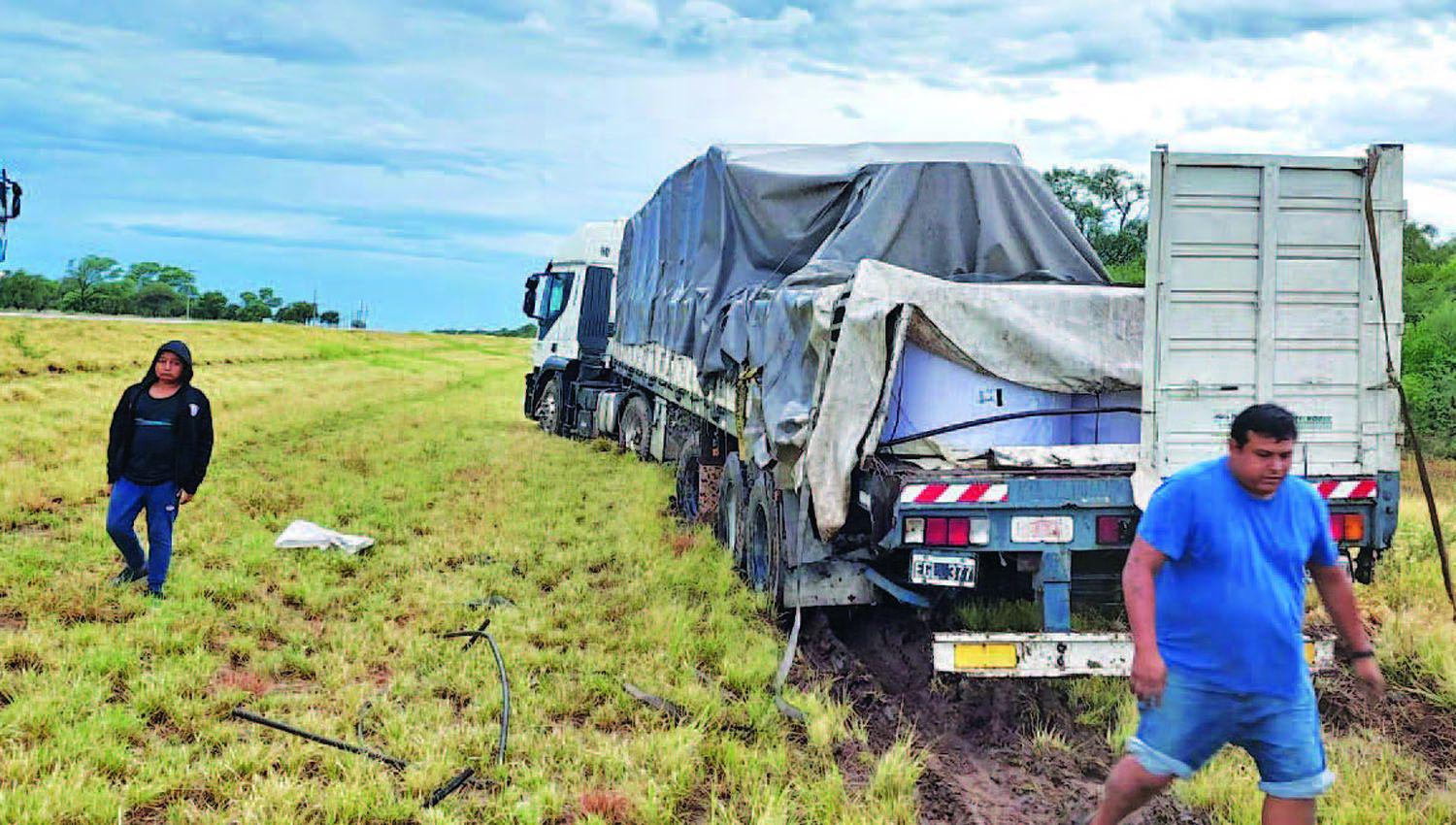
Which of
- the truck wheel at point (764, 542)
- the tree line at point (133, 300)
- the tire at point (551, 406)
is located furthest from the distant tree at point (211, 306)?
the truck wheel at point (764, 542)

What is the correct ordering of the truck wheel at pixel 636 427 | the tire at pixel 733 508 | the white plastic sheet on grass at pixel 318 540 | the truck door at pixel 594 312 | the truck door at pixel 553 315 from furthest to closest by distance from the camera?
the truck door at pixel 553 315
the truck door at pixel 594 312
the truck wheel at pixel 636 427
the white plastic sheet on grass at pixel 318 540
the tire at pixel 733 508

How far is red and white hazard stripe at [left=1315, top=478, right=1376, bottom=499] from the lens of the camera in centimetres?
571

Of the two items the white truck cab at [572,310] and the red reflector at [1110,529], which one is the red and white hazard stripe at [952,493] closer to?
the red reflector at [1110,529]

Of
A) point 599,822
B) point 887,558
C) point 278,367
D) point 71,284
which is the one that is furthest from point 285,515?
point 71,284

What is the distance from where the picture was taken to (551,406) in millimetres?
21312

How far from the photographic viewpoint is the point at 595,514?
11.7 m

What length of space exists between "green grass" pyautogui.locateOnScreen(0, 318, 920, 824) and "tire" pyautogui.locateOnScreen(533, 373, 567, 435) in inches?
261

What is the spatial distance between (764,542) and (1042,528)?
253cm

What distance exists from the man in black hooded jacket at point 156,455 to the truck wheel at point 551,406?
12588 mm

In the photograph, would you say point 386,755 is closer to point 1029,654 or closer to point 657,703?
point 657,703

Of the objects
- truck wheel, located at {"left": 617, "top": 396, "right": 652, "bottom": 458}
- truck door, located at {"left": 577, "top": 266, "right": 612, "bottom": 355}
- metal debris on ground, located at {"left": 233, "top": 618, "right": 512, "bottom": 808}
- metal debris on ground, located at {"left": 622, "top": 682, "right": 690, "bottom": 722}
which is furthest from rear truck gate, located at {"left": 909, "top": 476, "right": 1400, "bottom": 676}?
truck door, located at {"left": 577, "top": 266, "right": 612, "bottom": 355}

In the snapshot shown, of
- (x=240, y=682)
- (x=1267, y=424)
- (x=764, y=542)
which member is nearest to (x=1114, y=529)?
(x=1267, y=424)

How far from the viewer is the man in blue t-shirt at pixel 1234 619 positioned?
3621 mm

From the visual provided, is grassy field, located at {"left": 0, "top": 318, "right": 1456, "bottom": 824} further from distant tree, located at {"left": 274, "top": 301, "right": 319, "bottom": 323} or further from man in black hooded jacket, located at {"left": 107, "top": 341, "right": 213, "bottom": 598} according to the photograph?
distant tree, located at {"left": 274, "top": 301, "right": 319, "bottom": 323}
